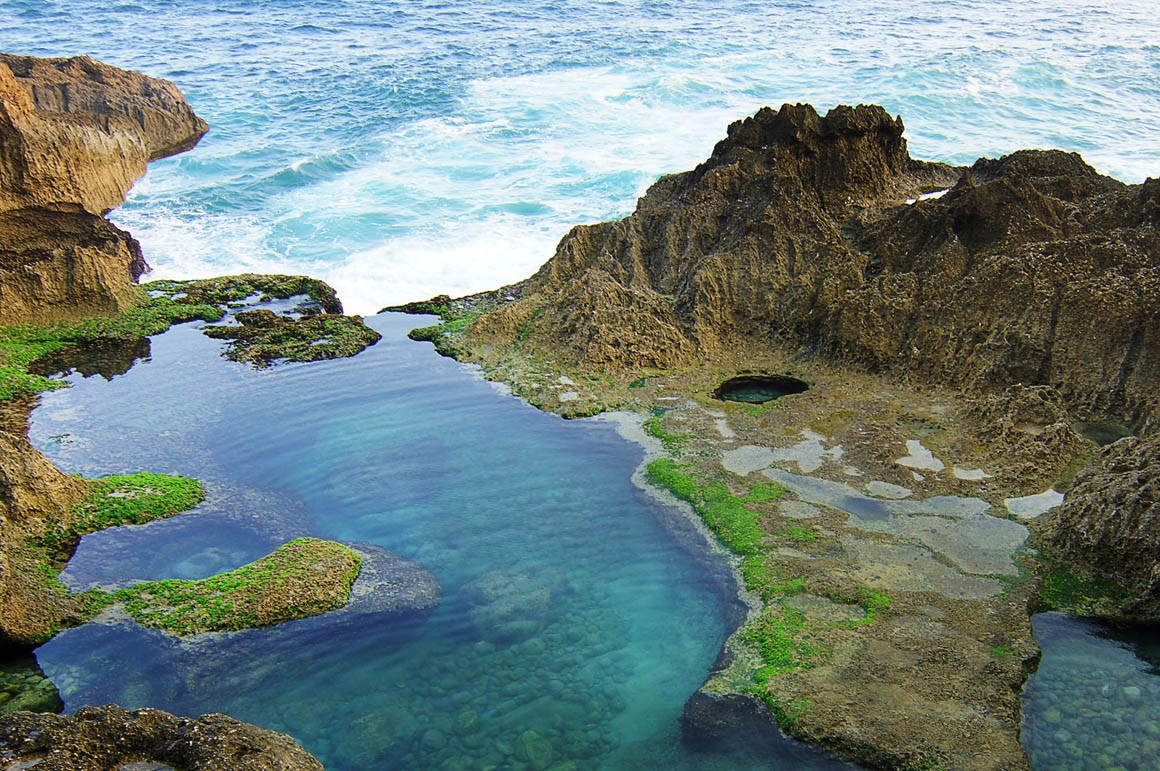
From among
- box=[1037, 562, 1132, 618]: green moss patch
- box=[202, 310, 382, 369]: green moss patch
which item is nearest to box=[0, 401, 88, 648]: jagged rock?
box=[202, 310, 382, 369]: green moss patch

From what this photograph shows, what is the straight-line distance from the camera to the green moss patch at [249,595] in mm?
12734

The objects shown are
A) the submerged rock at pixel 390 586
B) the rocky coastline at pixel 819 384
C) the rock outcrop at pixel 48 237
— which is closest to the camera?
the rocky coastline at pixel 819 384

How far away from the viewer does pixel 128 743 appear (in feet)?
30.0

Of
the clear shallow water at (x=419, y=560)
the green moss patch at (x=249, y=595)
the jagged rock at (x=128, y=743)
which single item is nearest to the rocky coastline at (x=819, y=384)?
the jagged rock at (x=128, y=743)

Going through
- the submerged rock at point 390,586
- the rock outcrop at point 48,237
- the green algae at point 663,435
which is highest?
the rock outcrop at point 48,237

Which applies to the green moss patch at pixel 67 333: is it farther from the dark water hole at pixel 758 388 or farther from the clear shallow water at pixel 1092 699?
the clear shallow water at pixel 1092 699

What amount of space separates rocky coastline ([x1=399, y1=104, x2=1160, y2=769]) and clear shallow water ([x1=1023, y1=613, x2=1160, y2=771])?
28 centimetres

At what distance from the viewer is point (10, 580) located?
502 inches

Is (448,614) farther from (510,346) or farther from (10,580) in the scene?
(510,346)

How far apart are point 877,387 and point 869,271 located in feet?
9.65

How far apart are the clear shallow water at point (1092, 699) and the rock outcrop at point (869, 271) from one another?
5.51 metres

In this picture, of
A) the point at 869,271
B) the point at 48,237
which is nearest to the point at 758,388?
the point at 869,271

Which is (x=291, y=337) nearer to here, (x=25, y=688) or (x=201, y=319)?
(x=201, y=319)

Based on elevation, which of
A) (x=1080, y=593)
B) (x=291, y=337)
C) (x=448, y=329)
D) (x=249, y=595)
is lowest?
(x=249, y=595)
